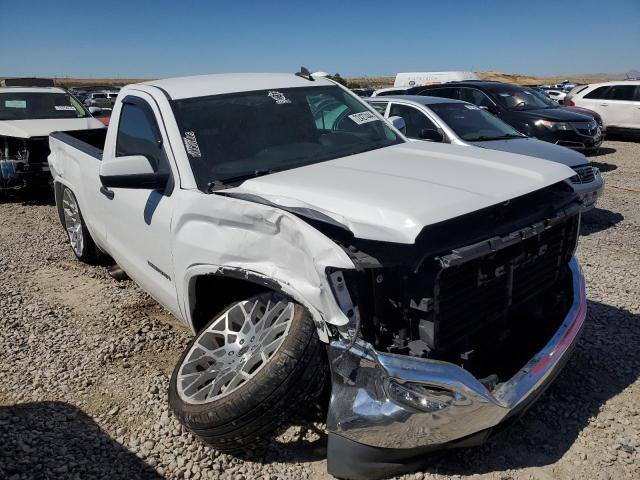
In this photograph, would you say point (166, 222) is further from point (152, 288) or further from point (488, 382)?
point (488, 382)

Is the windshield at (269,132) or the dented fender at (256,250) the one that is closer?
the dented fender at (256,250)

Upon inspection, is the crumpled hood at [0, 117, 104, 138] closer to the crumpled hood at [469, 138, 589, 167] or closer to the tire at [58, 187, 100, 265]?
the tire at [58, 187, 100, 265]

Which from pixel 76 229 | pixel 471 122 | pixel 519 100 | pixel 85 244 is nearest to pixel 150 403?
pixel 85 244

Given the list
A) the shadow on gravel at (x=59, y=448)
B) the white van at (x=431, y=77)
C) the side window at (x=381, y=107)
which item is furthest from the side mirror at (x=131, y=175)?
the white van at (x=431, y=77)

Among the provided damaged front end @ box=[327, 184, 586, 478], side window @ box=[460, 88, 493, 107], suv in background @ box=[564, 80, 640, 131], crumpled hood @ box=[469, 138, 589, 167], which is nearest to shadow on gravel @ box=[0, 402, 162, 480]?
damaged front end @ box=[327, 184, 586, 478]

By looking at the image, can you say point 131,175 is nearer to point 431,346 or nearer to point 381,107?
point 431,346

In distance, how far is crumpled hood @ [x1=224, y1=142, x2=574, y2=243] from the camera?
7.25ft

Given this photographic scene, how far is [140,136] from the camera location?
140 inches

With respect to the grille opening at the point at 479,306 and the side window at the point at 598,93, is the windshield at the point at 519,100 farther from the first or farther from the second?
the grille opening at the point at 479,306

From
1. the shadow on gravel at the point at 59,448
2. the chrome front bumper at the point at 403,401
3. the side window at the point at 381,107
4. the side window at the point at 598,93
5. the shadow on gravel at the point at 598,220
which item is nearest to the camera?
the chrome front bumper at the point at 403,401

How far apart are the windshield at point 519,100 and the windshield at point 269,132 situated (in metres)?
7.31

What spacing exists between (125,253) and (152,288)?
0.44 m

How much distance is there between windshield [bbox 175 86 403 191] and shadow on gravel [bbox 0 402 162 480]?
4.87ft

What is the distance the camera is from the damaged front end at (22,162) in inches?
317
